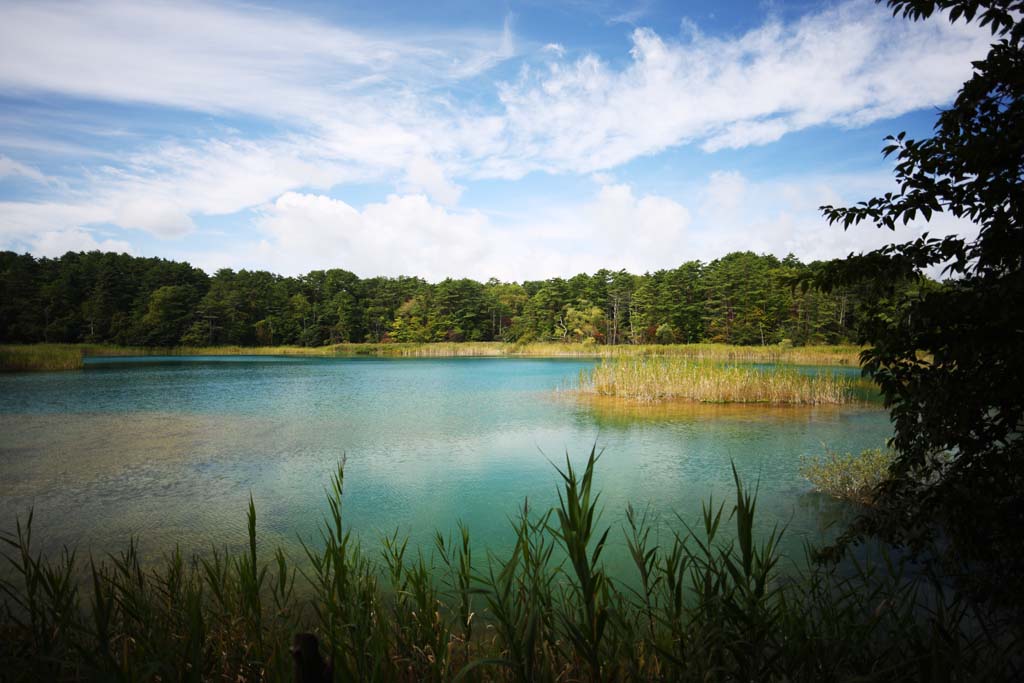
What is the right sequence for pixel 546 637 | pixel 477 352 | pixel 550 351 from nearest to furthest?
pixel 546 637 → pixel 550 351 → pixel 477 352

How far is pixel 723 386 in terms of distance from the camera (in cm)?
1407

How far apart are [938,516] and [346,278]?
68.0m

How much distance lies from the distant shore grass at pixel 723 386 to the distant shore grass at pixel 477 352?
307 inches

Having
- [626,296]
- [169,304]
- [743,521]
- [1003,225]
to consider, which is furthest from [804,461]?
[169,304]

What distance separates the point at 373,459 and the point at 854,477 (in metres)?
7.10

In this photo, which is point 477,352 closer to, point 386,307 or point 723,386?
point 386,307

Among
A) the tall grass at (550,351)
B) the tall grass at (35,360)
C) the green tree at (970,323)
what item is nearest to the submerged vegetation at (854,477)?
the green tree at (970,323)

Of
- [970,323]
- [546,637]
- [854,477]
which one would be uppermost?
[970,323]

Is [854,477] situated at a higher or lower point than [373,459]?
higher

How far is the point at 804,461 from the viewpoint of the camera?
7988 mm

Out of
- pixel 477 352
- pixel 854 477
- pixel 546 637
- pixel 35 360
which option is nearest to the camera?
pixel 546 637

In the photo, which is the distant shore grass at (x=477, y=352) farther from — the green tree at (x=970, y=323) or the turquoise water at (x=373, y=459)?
the green tree at (x=970, y=323)

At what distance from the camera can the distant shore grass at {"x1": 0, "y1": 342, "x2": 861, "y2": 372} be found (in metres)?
25.8

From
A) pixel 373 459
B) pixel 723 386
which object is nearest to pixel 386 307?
pixel 723 386
